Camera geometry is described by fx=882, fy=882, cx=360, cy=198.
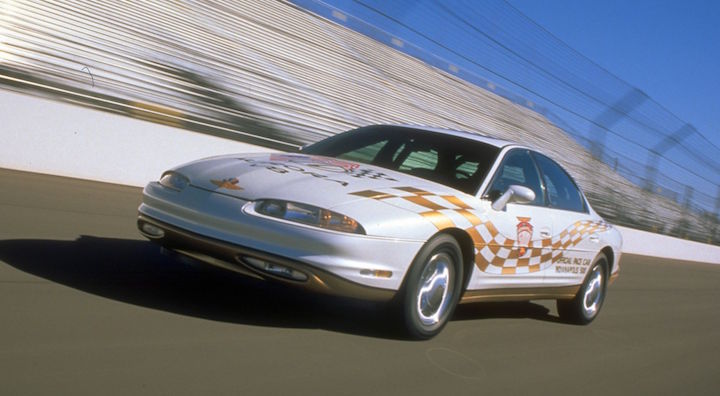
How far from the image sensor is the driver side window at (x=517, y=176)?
5.85 meters

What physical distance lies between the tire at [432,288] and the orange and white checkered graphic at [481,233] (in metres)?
0.14

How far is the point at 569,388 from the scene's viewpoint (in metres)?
4.95

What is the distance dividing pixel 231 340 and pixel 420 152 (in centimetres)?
235

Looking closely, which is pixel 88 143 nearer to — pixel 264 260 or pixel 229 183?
pixel 229 183

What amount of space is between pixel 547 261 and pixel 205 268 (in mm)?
2748

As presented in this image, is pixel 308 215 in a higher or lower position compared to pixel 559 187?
lower

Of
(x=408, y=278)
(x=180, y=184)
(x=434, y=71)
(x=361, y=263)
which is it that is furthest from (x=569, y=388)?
(x=434, y=71)

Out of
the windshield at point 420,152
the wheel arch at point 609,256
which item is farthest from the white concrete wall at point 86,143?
the wheel arch at point 609,256

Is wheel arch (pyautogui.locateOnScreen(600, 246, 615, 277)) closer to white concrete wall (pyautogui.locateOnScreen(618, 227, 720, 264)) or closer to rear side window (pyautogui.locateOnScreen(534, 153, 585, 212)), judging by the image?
rear side window (pyautogui.locateOnScreen(534, 153, 585, 212))

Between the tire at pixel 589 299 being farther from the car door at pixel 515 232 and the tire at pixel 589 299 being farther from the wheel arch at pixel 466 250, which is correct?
the wheel arch at pixel 466 250

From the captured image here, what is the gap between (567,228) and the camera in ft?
22.1

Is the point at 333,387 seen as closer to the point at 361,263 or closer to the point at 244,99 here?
the point at 361,263

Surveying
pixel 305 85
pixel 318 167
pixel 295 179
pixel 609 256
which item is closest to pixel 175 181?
pixel 295 179

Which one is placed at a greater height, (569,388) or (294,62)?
(294,62)
